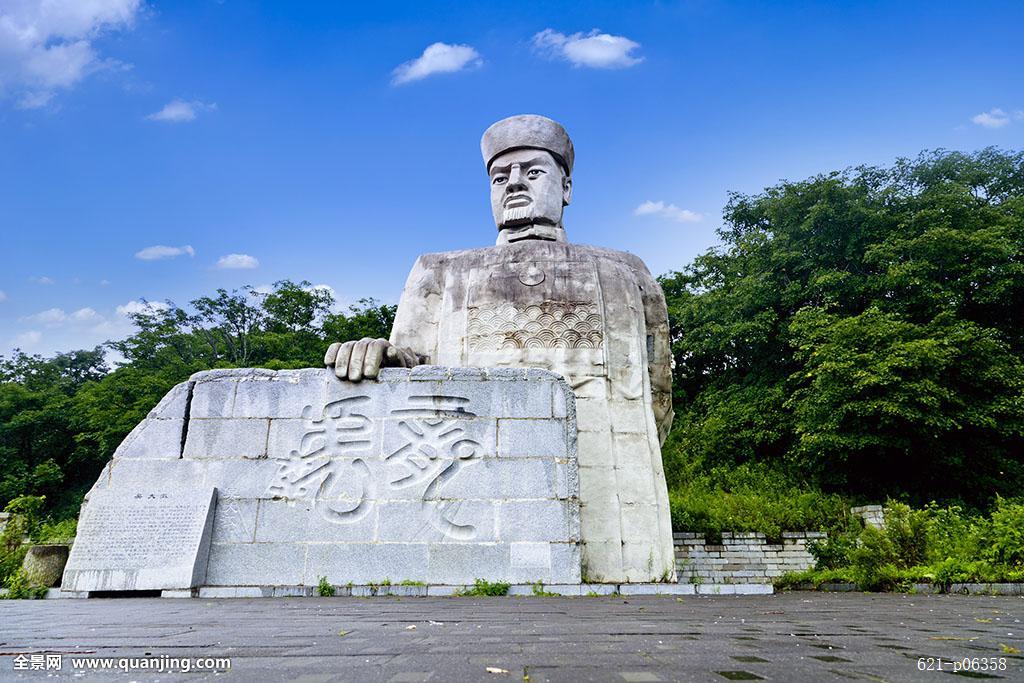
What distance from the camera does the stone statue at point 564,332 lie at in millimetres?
5715

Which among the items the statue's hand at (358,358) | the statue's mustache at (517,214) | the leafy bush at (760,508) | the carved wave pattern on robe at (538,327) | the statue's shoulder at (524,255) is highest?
the statue's mustache at (517,214)

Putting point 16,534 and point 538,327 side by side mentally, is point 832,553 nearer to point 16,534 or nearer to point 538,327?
point 538,327

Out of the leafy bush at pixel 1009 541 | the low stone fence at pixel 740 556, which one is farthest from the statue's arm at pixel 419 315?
the low stone fence at pixel 740 556

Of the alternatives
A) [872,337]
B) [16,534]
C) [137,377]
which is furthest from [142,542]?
[137,377]

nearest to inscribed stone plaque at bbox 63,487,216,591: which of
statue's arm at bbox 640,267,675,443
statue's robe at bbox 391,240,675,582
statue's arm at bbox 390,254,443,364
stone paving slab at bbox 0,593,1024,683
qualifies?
stone paving slab at bbox 0,593,1024,683

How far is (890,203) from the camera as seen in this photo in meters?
20.0

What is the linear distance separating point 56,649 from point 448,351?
4622 millimetres

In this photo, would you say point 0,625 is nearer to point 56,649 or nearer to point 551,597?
point 56,649

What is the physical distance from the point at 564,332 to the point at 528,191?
1826 millimetres

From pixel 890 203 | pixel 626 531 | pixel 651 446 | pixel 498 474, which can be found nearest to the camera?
pixel 498 474

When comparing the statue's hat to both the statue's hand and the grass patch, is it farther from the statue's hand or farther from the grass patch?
the grass patch

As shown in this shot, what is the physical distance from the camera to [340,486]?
528 centimetres

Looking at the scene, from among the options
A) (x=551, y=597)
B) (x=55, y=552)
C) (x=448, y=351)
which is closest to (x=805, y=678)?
(x=551, y=597)

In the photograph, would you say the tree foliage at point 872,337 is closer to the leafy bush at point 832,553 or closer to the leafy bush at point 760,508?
the leafy bush at point 760,508
